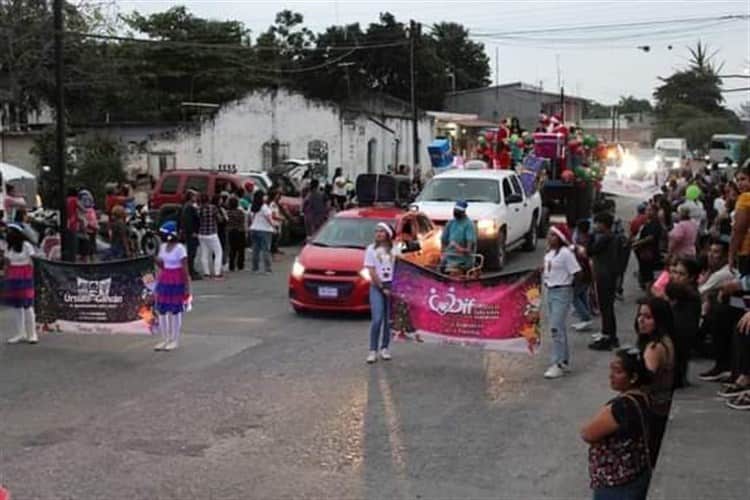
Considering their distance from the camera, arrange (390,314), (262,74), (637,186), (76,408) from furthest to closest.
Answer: (262,74), (637,186), (390,314), (76,408)

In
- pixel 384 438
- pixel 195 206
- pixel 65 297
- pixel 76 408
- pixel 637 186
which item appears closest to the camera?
pixel 384 438

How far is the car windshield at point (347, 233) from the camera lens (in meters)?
15.5

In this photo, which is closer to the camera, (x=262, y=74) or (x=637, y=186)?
(x=637, y=186)

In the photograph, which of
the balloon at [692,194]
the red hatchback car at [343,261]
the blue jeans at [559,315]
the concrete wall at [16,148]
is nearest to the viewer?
Answer: the blue jeans at [559,315]

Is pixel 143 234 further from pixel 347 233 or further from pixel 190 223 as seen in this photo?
pixel 347 233

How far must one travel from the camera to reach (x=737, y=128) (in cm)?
10012

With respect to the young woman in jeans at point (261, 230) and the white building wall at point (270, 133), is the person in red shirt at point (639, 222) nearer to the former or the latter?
the young woman in jeans at point (261, 230)

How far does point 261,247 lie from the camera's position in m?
20.5

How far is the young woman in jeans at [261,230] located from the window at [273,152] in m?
23.8

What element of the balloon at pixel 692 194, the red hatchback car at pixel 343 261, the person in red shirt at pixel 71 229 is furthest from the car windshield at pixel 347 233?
the balloon at pixel 692 194

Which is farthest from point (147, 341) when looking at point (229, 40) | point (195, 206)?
point (229, 40)

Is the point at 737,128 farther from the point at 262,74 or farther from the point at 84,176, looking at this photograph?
the point at 84,176

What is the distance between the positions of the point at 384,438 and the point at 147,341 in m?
5.44

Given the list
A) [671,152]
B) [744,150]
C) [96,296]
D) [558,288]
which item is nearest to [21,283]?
[96,296]
